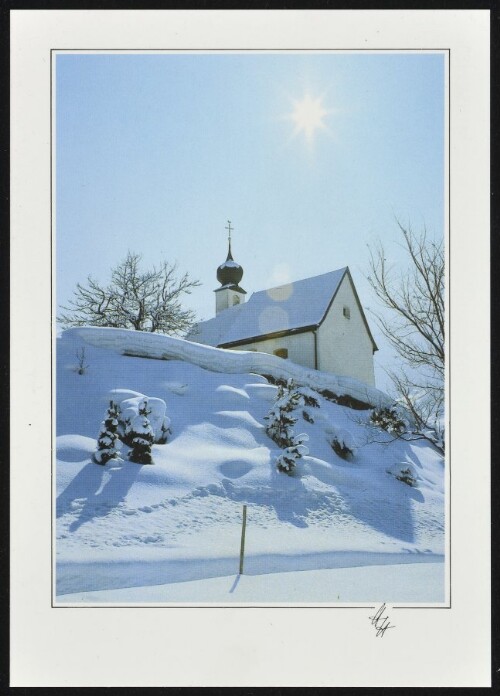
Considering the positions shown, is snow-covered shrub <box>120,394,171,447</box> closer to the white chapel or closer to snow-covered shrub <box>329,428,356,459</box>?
snow-covered shrub <box>329,428,356,459</box>

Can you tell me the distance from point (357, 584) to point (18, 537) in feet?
11.8

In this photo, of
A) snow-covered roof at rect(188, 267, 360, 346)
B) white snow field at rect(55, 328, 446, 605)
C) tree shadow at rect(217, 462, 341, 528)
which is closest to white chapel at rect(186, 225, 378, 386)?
snow-covered roof at rect(188, 267, 360, 346)

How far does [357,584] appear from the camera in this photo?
199 inches

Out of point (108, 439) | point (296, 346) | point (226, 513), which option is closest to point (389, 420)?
point (226, 513)

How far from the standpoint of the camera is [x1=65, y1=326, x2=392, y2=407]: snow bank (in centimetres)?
971

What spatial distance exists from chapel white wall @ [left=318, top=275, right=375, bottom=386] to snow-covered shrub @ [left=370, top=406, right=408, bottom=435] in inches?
95.2

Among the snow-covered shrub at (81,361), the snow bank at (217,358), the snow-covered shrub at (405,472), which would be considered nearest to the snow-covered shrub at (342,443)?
the snow bank at (217,358)

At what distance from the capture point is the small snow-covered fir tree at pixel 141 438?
6.98 meters

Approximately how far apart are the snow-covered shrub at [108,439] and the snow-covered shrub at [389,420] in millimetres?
4707

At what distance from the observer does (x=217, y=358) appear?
1062 cm

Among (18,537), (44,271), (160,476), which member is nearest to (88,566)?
A: (18,537)
